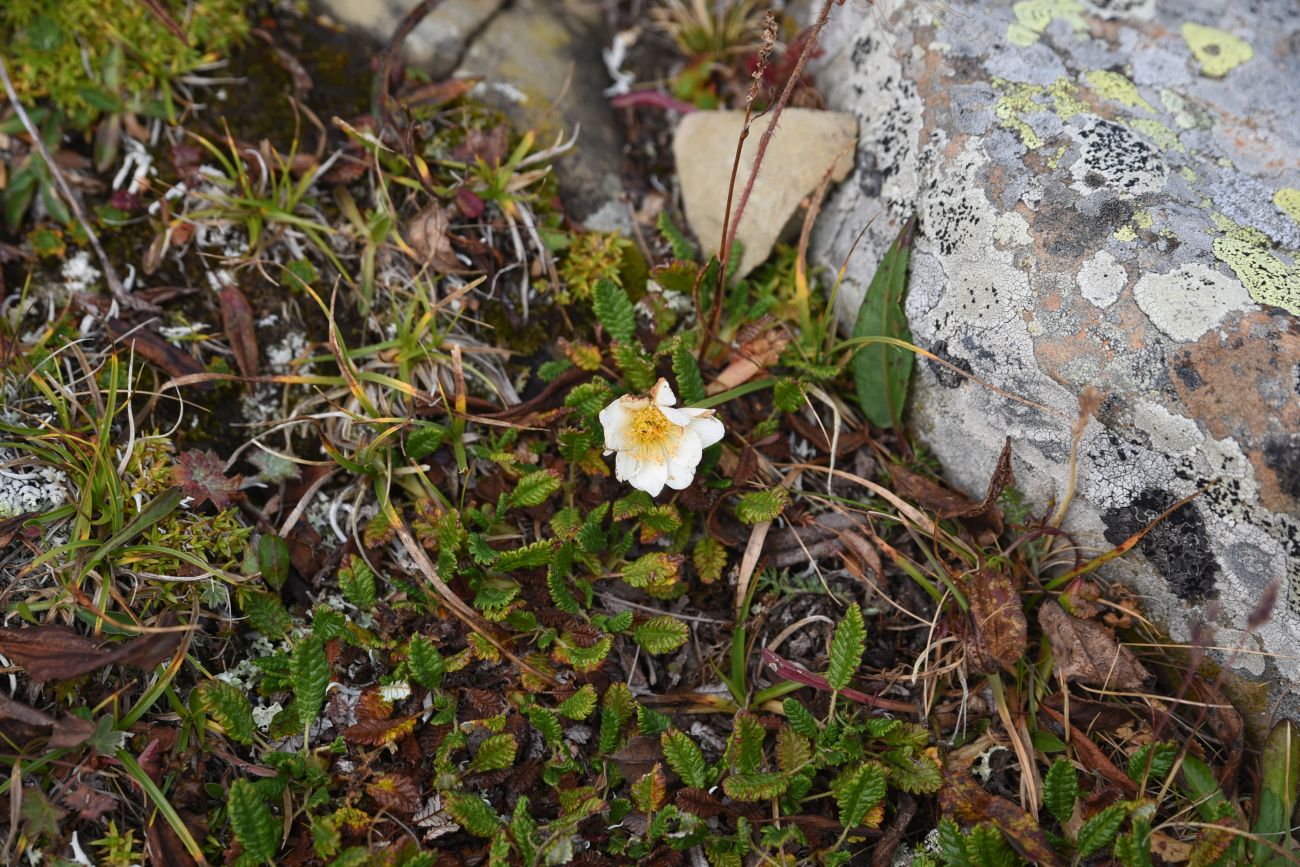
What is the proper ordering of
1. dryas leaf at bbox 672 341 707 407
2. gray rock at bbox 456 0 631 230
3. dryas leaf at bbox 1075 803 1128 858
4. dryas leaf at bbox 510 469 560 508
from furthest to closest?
gray rock at bbox 456 0 631 230, dryas leaf at bbox 672 341 707 407, dryas leaf at bbox 510 469 560 508, dryas leaf at bbox 1075 803 1128 858

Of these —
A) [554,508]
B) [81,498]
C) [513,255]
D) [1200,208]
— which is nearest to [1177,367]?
[1200,208]

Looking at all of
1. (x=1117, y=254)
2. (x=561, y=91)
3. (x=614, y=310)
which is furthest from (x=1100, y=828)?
(x=561, y=91)

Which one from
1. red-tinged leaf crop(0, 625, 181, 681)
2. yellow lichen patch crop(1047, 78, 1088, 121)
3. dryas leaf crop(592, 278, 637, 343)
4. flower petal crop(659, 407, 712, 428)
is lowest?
red-tinged leaf crop(0, 625, 181, 681)

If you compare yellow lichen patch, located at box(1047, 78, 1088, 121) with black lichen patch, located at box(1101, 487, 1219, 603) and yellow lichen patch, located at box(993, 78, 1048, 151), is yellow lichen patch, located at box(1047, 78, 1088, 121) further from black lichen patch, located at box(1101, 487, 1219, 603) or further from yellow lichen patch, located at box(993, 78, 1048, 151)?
black lichen patch, located at box(1101, 487, 1219, 603)

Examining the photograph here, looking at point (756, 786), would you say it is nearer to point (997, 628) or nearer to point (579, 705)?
point (579, 705)

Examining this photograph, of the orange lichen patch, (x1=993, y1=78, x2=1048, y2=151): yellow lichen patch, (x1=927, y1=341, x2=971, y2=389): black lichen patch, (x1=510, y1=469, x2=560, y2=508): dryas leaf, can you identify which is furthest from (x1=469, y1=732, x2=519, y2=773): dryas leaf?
(x1=993, y1=78, x2=1048, y2=151): yellow lichen patch

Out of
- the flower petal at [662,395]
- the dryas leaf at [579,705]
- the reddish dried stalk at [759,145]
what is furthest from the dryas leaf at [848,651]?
the reddish dried stalk at [759,145]

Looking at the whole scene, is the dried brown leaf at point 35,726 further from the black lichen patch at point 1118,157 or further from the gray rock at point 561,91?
the black lichen patch at point 1118,157

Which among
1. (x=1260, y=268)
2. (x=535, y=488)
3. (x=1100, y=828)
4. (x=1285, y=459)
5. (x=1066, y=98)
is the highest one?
(x=1066, y=98)
